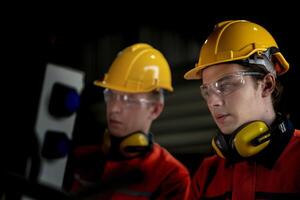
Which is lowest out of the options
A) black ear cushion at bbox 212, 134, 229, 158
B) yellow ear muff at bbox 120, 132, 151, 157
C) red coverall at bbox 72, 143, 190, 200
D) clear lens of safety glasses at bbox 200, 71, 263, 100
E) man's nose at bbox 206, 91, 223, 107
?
red coverall at bbox 72, 143, 190, 200

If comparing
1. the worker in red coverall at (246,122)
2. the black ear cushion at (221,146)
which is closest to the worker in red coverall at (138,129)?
the worker in red coverall at (246,122)

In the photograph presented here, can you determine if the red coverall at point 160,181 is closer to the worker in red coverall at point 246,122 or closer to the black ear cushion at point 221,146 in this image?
the worker in red coverall at point 246,122

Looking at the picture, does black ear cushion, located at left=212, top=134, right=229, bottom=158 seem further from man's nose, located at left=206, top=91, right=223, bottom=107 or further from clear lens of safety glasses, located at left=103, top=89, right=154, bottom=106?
clear lens of safety glasses, located at left=103, top=89, right=154, bottom=106

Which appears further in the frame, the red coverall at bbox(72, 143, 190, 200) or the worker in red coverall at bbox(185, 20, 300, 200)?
the red coverall at bbox(72, 143, 190, 200)

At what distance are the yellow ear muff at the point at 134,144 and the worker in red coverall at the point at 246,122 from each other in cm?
58

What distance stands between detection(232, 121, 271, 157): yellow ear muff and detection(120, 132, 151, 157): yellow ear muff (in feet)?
3.05

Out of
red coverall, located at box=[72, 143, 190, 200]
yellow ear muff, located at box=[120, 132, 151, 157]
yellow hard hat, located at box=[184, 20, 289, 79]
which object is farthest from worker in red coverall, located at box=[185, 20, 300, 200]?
yellow ear muff, located at box=[120, 132, 151, 157]

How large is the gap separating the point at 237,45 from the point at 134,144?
0.93m

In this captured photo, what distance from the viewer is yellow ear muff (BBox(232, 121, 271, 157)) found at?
1.84 m

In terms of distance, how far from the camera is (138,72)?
293 centimetres

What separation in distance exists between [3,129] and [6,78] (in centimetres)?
40

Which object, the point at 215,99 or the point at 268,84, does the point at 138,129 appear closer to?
the point at 215,99

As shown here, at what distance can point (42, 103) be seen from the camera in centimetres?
201

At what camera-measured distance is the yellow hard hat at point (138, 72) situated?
2.89m
